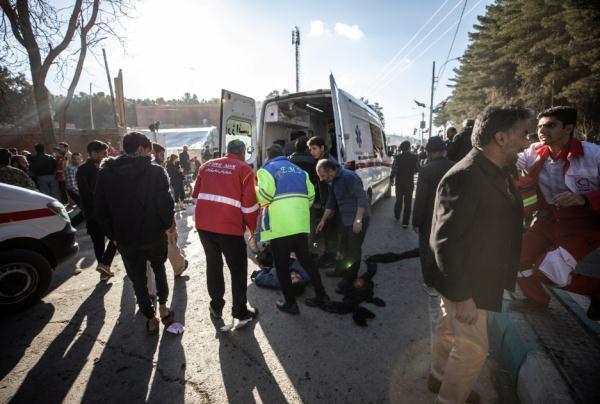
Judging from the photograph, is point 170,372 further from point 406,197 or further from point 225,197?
point 406,197

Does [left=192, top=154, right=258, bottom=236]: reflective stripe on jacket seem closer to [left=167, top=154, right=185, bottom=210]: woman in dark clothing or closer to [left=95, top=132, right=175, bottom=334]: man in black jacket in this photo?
[left=95, top=132, right=175, bottom=334]: man in black jacket

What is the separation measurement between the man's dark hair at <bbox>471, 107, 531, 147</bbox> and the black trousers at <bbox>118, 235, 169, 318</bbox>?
277 centimetres

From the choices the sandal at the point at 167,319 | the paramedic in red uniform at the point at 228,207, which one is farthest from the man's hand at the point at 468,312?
the sandal at the point at 167,319

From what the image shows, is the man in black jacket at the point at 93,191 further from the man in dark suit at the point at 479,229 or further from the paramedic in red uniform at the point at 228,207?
the man in dark suit at the point at 479,229

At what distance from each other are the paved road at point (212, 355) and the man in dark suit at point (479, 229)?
845mm

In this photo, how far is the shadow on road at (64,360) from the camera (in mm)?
2295

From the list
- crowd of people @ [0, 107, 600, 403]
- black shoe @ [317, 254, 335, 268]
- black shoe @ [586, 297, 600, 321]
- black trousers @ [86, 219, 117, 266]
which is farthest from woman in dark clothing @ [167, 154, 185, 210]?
black shoe @ [586, 297, 600, 321]

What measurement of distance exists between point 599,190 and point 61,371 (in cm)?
458

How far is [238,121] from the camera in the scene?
5.60 meters

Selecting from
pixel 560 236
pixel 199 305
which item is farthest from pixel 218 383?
pixel 560 236

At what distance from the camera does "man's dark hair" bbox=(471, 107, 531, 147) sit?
1.56 meters

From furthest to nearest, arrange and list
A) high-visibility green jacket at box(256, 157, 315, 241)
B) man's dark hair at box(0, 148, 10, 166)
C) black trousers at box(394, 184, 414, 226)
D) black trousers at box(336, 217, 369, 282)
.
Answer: black trousers at box(394, 184, 414, 226), man's dark hair at box(0, 148, 10, 166), black trousers at box(336, 217, 369, 282), high-visibility green jacket at box(256, 157, 315, 241)

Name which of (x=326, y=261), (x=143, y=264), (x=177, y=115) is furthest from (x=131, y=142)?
(x=177, y=115)

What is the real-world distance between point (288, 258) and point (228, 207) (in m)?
0.88
